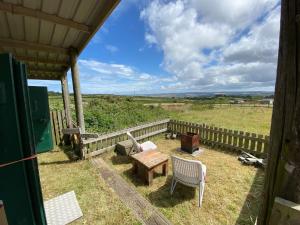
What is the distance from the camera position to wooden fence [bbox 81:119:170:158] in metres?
5.17

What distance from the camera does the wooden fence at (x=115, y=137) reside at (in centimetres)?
517

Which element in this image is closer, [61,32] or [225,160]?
[61,32]

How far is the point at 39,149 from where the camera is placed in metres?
4.78

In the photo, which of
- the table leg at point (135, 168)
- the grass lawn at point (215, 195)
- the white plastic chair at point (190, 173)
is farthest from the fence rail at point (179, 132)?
the white plastic chair at point (190, 173)

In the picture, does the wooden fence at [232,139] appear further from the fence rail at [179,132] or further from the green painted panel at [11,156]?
the green painted panel at [11,156]

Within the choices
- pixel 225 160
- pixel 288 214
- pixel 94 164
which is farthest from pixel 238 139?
pixel 288 214

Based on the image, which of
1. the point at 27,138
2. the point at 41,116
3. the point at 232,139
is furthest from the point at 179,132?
the point at 27,138

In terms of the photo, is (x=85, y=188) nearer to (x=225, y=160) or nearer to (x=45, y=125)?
(x=45, y=125)

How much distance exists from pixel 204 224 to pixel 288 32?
121 inches

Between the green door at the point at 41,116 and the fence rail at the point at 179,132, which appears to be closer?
the green door at the point at 41,116

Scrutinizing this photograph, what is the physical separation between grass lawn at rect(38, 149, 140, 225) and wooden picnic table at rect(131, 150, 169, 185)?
2.74 ft

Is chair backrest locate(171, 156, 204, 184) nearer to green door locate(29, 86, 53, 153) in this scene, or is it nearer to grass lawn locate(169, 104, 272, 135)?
green door locate(29, 86, 53, 153)

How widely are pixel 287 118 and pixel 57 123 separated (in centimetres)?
716

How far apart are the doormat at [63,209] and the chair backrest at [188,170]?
2005mm
